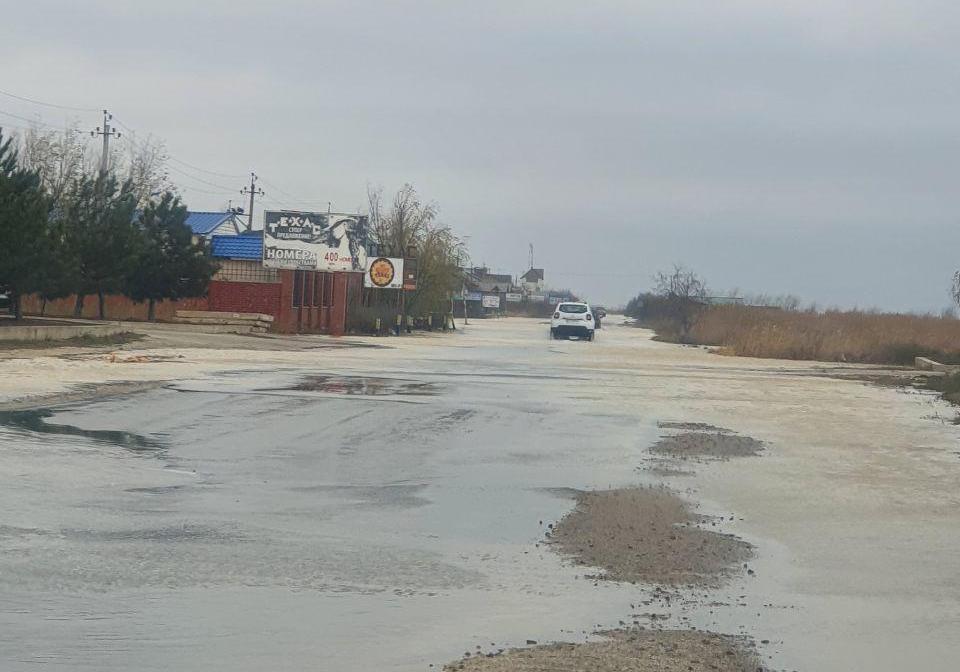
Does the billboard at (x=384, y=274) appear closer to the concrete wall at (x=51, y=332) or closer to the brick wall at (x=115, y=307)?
the brick wall at (x=115, y=307)

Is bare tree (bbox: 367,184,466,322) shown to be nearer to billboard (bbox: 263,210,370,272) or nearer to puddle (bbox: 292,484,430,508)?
billboard (bbox: 263,210,370,272)

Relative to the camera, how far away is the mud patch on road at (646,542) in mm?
9102

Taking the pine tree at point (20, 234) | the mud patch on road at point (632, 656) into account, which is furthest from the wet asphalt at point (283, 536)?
the pine tree at point (20, 234)

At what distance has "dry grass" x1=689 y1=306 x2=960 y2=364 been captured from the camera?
52.3 metres

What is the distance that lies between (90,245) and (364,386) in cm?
2011

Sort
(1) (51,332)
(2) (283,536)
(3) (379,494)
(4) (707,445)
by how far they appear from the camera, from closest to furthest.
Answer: (2) (283,536) < (3) (379,494) < (4) (707,445) < (1) (51,332)

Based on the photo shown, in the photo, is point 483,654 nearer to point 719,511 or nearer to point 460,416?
point 719,511

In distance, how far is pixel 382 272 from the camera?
72250 millimetres

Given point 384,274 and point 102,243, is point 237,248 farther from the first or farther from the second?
point 102,243

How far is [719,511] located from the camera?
1211 cm

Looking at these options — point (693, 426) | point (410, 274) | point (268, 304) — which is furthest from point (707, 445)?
point (410, 274)

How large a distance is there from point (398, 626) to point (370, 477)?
6.04m

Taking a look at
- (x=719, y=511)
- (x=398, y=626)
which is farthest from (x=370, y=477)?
(x=398, y=626)

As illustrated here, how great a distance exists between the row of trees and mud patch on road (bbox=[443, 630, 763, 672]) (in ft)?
90.5
